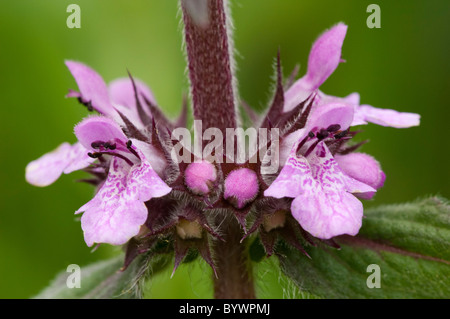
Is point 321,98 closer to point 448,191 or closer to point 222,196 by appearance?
point 222,196

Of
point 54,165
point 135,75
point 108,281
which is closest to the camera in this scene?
point 54,165

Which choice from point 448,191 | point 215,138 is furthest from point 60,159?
point 448,191

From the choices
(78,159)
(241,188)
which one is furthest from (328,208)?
(78,159)

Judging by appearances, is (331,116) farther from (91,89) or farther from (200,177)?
(91,89)

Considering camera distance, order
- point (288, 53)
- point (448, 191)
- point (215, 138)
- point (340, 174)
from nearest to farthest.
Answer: point (340, 174)
point (215, 138)
point (448, 191)
point (288, 53)

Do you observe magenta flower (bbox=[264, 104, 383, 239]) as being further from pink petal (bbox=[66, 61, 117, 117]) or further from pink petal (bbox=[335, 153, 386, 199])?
pink petal (bbox=[66, 61, 117, 117])

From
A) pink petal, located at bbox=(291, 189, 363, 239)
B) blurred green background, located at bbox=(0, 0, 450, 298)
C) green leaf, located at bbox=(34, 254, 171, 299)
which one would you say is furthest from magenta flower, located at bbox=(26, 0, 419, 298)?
blurred green background, located at bbox=(0, 0, 450, 298)
